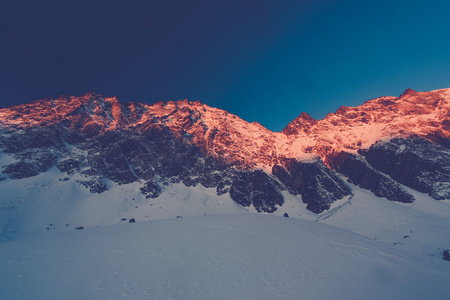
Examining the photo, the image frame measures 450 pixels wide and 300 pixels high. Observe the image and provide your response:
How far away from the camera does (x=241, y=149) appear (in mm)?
137125

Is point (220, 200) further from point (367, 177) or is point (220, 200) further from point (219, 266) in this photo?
point (219, 266)

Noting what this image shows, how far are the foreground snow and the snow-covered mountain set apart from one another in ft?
0.49

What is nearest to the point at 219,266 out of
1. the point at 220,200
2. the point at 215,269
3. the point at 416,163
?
the point at 215,269

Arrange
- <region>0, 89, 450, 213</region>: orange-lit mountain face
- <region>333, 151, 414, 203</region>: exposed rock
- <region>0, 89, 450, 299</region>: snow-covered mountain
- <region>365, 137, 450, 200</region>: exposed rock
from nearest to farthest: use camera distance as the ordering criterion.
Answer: <region>0, 89, 450, 299</region>: snow-covered mountain → <region>365, 137, 450, 200</region>: exposed rock → <region>333, 151, 414, 203</region>: exposed rock → <region>0, 89, 450, 213</region>: orange-lit mountain face

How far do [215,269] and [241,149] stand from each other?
389 feet

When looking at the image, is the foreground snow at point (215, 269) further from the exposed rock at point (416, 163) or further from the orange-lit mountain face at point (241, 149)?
the exposed rock at point (416, 163)

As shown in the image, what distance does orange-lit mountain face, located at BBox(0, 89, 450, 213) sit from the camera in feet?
335

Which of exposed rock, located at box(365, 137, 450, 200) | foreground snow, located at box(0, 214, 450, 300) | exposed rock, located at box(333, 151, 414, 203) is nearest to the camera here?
foreground snow, located at box(0, 214, 450, 300)

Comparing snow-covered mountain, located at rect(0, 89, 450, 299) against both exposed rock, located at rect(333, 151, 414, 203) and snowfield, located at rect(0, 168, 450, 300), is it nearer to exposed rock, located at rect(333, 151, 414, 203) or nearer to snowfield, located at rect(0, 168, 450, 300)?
snowfield, located at rect(0, 168, 450, 300)

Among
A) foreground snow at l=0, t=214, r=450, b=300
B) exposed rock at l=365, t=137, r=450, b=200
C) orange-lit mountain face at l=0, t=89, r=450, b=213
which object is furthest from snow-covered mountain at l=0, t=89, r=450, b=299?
orange-lit mountain face at l=0, t=89, r=450, b=213

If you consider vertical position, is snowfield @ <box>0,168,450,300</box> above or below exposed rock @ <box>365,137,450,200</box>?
below

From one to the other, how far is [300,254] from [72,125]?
5642 inches

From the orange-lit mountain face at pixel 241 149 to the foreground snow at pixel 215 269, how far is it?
80268mm

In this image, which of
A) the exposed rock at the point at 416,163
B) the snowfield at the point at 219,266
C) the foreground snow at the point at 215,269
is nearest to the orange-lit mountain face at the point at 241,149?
the exposed rock at the point at 416,163
